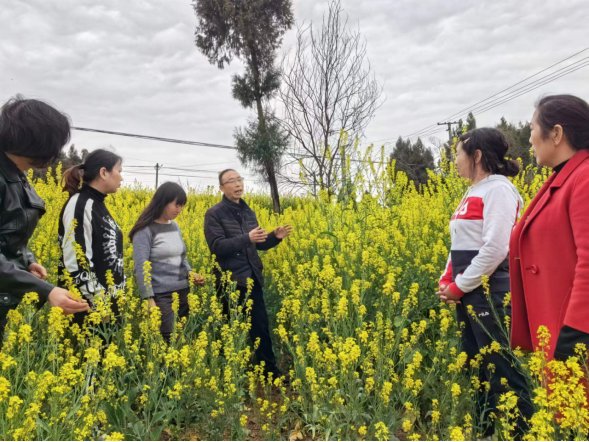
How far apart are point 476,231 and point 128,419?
97.2 inches

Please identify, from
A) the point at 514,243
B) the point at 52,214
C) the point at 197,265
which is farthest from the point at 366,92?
the point at 514,243

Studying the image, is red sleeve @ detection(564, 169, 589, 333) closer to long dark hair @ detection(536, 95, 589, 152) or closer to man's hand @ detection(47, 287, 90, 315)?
long dark hair @ detection(536, 95, 589, 152)

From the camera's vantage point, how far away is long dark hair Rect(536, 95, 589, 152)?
207cm

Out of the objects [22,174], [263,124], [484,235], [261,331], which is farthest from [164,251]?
[263,124]

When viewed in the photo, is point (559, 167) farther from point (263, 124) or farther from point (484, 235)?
point (263, 124)

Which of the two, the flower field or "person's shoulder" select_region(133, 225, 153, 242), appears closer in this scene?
the flower field

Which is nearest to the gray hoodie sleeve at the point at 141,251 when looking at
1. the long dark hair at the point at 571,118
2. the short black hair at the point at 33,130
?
the short black hair at the point at 33,130

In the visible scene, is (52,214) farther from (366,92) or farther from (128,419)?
(366,92)

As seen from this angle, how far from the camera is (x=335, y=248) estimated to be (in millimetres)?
4746

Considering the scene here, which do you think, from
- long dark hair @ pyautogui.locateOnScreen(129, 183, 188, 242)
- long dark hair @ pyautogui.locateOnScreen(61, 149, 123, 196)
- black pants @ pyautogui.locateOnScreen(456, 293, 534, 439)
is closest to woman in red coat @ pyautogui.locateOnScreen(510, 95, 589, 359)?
black pants @ pyautogui.locateOnScreen(456, 293, 534, 439)

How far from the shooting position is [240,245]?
3.69 meters

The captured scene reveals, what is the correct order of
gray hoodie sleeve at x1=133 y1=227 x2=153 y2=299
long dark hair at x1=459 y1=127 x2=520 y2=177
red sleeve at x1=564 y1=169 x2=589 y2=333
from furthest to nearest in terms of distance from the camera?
gray hoodie sleeve at x1=133 y1=227 x2=153 y2=299 < long dark hair at x1=459 y1=127 x2=520 y2=177 < red sleeve at x1=564 y1=169 x2=589 y2=333

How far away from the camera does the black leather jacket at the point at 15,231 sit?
2010mm

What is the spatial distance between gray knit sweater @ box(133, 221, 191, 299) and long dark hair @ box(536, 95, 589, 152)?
2.85m
